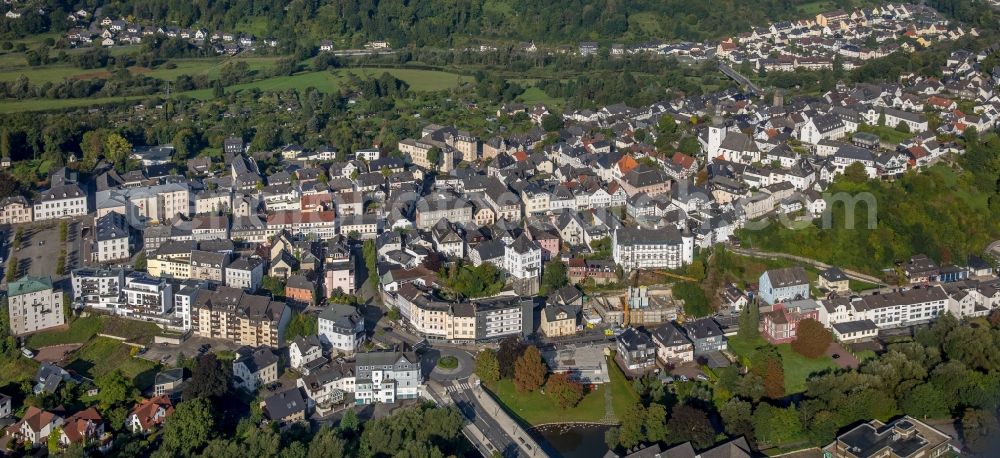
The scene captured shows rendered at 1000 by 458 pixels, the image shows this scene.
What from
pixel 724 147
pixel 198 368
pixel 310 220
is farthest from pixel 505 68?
pixel 198 368

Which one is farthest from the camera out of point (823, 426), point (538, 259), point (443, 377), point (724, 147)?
point (724, 147)

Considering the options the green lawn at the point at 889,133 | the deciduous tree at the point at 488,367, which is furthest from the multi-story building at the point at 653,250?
the green lawn at the point at 889,133

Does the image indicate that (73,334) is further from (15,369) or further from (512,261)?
(512,261)

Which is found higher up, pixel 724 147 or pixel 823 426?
pixel 724 147

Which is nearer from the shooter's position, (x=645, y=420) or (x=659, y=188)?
(x=645, y=420)

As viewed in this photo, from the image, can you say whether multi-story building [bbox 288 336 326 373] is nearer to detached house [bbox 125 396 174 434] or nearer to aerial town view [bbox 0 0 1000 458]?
aerial town view [bbox 0 0 1000 458]

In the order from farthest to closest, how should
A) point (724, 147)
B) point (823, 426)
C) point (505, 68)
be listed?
point (505, 68)
point (724, 147)
point (823, 426)

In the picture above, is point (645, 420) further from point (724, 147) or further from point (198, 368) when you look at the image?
point (724, 147)
